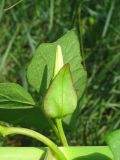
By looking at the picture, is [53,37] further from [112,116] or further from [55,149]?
[55,149]

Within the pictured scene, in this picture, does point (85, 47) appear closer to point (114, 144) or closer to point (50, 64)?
point (50, 64)

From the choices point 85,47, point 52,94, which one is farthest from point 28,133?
point 85,47

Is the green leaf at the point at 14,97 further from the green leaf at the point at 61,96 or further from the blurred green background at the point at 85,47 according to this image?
the blurred green background at the point at 85,47

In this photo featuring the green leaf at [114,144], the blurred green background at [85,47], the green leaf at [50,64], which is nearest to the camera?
the green leaf at [114,144]

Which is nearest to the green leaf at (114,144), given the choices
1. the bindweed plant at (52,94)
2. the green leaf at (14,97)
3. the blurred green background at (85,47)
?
the bindweed plant at (52,94)

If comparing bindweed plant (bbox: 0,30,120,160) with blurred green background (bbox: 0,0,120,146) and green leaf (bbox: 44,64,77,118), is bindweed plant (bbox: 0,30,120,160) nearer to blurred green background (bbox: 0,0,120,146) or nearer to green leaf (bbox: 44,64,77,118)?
green leaf (bbox: 44,64,77,118)

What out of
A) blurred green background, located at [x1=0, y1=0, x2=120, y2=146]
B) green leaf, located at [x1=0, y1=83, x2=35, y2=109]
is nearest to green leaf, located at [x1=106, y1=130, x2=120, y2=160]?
green leaf, located at [x1=0, y1=83, x2=35, y2=109]

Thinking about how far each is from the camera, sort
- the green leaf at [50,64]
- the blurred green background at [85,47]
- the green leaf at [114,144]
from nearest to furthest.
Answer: the green leaf at [114,144] < the green leaf at [50,64] < the blurred green background at [85,47]

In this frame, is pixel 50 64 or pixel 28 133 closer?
pixel 28 133
